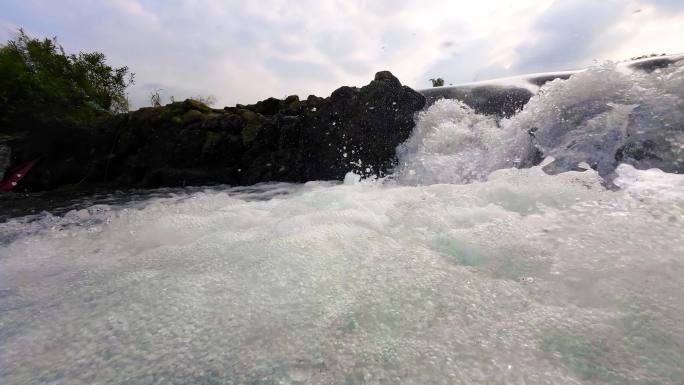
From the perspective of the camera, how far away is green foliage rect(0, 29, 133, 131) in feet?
38.9

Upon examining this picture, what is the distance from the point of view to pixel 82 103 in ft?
42.4

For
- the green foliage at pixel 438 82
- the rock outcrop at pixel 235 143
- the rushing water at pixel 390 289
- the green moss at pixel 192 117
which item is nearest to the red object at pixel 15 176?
the rock outcrop at pixel 235 143

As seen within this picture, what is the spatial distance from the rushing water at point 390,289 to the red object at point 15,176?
9.22m

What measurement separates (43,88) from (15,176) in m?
3.71

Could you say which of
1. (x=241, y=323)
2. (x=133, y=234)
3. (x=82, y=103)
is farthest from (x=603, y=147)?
(x=82, y=103)

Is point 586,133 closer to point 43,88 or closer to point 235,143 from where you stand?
point 235,143

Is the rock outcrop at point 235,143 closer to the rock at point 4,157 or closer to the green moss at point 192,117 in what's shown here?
the green moss at point 192,117

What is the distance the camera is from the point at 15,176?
1027cm

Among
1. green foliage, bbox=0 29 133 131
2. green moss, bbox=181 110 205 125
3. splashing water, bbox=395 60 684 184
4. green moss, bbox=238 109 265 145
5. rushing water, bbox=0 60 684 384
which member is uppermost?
green foliage, bbox=0 29 133 131

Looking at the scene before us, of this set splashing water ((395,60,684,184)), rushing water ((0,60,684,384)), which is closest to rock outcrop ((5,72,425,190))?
splashing water ((395,60,684,184))

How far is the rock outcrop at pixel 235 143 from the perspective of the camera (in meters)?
6.89

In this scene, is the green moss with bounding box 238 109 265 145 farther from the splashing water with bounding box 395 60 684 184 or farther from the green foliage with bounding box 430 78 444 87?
the green foliage with bounding box 430 78 444 87

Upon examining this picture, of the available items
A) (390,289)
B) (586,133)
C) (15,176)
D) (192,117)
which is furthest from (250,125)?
(390,289)

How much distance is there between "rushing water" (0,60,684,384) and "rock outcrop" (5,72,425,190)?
3.61 m
